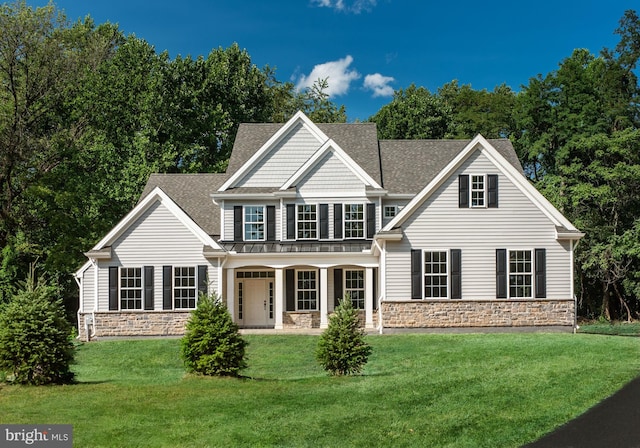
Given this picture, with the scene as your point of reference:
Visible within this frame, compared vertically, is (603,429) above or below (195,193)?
below

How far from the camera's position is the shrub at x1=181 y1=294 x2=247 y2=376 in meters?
14.5

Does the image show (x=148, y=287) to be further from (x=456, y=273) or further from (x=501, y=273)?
(x=501, y=273)

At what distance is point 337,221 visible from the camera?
27.0 m

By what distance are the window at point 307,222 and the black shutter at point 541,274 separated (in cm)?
844

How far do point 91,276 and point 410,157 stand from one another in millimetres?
13854

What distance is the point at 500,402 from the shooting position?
11.6 metres

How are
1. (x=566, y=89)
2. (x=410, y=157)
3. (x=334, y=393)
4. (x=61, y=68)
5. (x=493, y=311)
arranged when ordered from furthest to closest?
(x=566, y=89) < (x=61, y=68) < (x=410, y=157) < (x=493, y=311) < (x=334, y=393)

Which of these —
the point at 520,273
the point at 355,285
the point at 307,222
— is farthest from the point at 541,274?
the point at 307,222

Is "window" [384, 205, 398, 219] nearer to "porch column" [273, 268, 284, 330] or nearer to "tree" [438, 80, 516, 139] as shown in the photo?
"porch column" [273, 268, 284, 330]

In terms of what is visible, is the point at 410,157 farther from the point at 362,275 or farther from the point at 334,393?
the point at 334,393

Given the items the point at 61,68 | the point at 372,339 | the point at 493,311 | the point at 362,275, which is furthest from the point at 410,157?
the point at 61,68

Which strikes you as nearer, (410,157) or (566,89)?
(410,157)

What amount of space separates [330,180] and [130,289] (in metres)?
8.54

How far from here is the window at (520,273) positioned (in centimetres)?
2342
